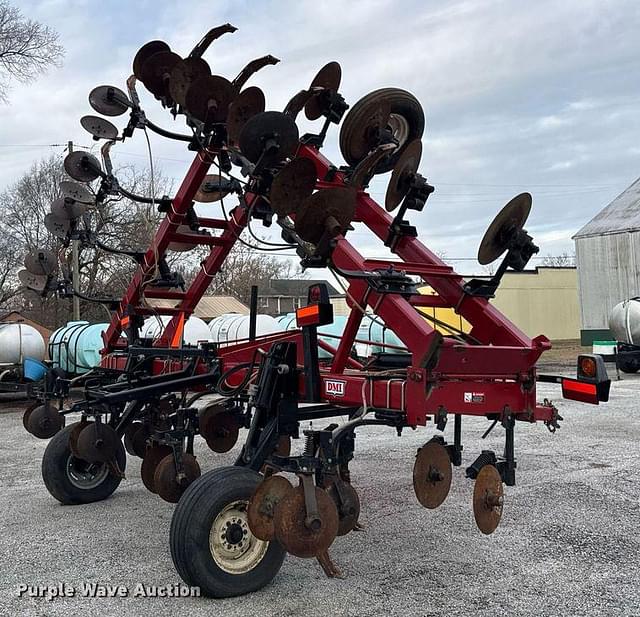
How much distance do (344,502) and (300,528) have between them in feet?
2.01

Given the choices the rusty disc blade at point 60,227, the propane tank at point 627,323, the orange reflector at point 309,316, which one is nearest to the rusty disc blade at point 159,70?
the rusty disc blade at point 60,227

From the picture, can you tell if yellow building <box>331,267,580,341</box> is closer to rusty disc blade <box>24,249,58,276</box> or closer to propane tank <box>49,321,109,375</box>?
propane tank <box>49,321,109,375</box>

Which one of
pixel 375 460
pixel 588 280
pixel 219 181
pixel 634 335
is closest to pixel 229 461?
pixel 375 460

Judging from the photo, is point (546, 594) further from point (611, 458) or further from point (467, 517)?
point (611, 458)

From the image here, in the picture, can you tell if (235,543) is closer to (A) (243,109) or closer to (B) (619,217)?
(A) (243,109)

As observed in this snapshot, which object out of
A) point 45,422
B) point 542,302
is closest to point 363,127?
point 45,422

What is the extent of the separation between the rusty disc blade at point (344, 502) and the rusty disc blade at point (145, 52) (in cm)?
347

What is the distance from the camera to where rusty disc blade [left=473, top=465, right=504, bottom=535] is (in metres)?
3.79

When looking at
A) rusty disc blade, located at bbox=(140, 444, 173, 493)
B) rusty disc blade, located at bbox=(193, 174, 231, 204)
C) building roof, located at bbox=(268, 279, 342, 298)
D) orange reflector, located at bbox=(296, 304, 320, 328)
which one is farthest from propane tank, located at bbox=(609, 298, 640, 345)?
building roof, located at bbox=(268, 279, 342, 298)

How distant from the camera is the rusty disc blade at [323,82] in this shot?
529 cm

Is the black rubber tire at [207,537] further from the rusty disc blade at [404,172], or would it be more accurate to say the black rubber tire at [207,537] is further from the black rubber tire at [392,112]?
the black rubber tire at [392,112]

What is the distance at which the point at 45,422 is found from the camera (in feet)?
21.8

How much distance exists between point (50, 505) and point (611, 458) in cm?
550

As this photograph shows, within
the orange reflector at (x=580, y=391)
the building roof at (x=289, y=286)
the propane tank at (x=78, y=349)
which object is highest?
the building roof at (x=289, y=286)
